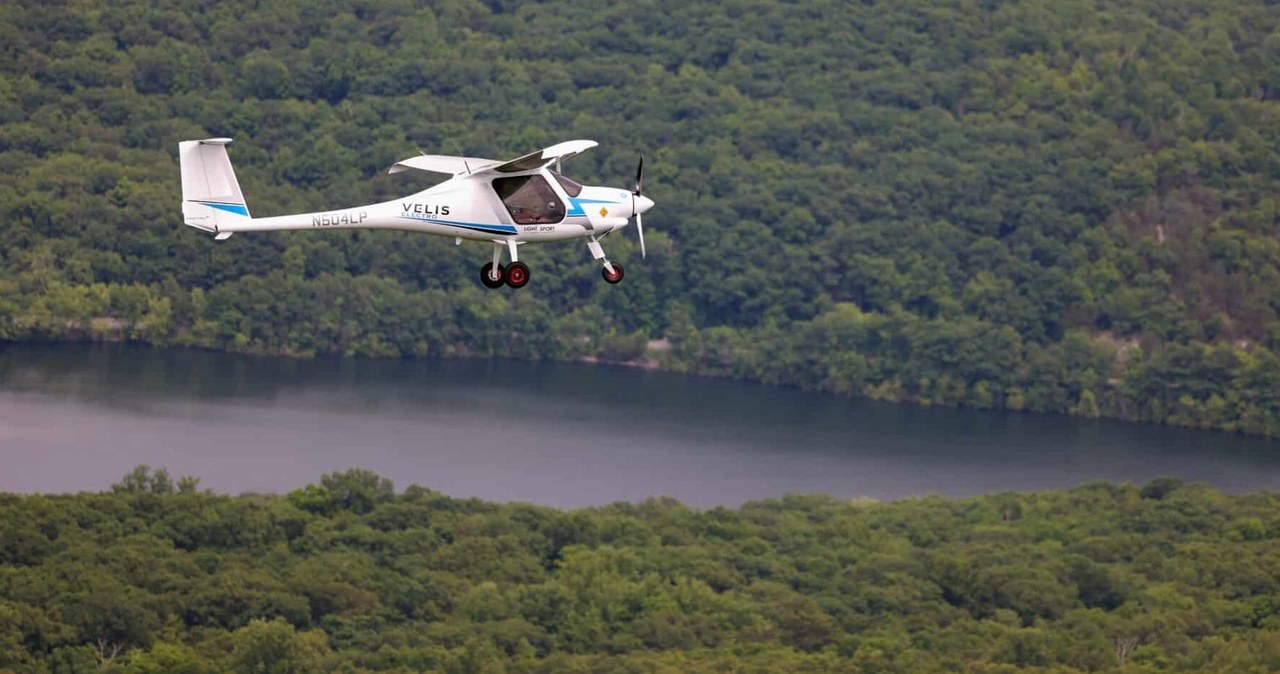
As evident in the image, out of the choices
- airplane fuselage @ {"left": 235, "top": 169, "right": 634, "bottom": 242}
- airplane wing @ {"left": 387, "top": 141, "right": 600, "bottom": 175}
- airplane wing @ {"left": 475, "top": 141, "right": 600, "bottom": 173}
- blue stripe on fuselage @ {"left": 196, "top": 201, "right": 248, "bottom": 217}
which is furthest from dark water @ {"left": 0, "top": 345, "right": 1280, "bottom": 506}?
airplane wing @ {"left": 475, "top": 141, "right": 600, "bottom": 173}

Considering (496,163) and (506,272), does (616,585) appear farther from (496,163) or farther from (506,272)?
(496,163)

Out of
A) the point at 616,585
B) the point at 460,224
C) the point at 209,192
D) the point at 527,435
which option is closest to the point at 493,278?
the point at 460,224

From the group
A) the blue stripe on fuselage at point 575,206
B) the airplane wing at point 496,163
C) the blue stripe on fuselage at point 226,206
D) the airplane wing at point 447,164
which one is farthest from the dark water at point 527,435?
the blue stripe on fuselage at point 575,206

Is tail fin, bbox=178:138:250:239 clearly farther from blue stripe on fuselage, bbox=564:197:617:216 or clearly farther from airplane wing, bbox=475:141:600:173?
blue stripe on fuselage, bbox=564:197:617:216

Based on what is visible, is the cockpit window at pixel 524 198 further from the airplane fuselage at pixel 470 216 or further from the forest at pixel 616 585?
the forest at pixel 616 585

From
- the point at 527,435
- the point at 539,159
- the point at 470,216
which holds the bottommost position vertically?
the point at 527,435
